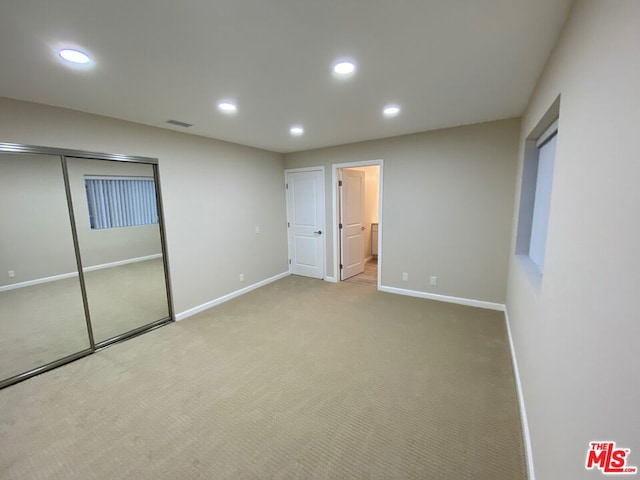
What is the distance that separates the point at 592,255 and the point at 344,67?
170 cm

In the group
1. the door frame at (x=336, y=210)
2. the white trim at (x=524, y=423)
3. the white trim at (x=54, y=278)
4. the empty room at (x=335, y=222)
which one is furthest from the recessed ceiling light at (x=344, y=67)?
the white trim at (x=54, y=278)

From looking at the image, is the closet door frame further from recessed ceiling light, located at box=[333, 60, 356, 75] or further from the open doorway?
the open doorway

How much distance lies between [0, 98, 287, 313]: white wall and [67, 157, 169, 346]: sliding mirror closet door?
249mm

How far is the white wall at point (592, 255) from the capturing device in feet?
2.30

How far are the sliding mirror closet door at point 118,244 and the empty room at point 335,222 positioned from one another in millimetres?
31

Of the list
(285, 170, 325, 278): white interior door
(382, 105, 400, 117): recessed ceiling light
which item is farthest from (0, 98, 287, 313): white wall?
(382, 105, 400, 117): recessed ceiling light

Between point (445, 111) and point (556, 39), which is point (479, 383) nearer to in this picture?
point (556, 39)

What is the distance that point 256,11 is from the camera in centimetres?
127

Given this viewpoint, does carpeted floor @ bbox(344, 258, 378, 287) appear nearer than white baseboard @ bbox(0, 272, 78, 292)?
No

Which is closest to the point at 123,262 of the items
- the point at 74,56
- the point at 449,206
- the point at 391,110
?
the point at 74,56

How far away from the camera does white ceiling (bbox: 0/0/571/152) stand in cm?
127

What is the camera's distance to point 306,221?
16.8ft

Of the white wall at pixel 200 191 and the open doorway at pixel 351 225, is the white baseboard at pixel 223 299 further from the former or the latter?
the open doorway at pixel 351 225

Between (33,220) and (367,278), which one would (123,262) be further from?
(367,278)
